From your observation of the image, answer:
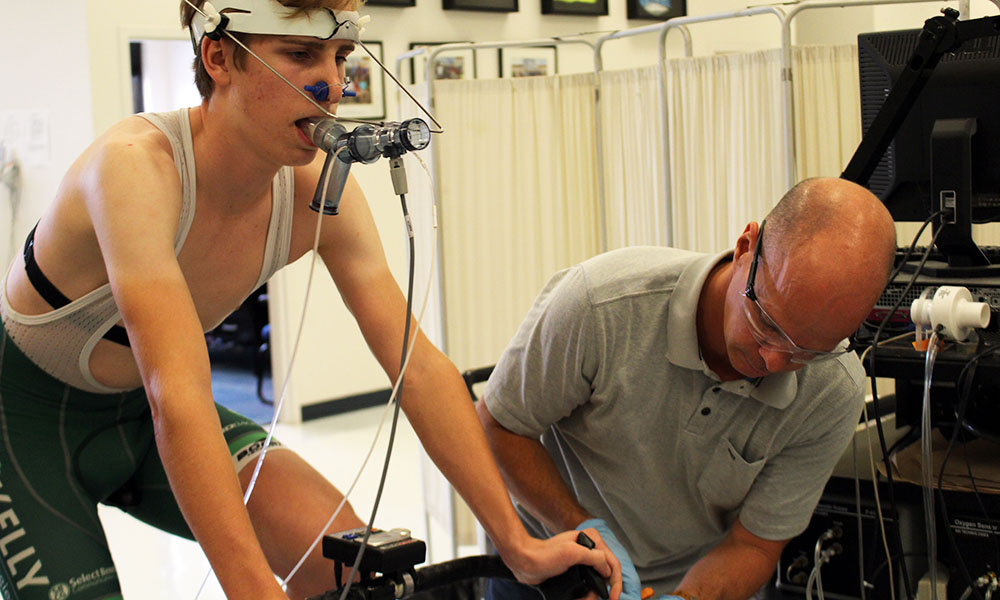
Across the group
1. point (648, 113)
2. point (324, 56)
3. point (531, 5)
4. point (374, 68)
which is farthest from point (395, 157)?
point (531, 5)

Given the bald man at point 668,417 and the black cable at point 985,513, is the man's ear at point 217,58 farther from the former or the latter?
the black cable at point 985,513

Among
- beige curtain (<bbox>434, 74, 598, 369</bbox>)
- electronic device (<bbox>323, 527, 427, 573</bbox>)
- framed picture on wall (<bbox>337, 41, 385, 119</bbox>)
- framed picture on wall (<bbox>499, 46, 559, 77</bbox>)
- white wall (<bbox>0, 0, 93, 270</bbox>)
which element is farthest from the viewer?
framed picture on wall (<bbox>499, 46, 559, 77</bbox>)

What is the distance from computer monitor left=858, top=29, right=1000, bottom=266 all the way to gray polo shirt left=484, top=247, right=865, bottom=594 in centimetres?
41

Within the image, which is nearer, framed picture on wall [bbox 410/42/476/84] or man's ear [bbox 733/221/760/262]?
man's ear [bbox 733/221/760/262]

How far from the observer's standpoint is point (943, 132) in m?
1.71

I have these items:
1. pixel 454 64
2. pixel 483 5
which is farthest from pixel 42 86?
pixel 483 5

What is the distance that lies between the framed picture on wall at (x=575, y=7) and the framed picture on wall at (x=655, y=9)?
0.21m

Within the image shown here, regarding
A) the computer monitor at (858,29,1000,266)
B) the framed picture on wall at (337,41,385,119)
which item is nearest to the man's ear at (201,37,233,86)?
Answer: the computer monitor at (858,29,1000,266)

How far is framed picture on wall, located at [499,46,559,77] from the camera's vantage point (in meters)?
5.55

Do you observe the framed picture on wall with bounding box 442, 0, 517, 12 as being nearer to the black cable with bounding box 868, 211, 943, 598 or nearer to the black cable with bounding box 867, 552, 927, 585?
the black cable with bounding box 868, 211, 943, 598

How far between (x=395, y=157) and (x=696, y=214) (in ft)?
6.45

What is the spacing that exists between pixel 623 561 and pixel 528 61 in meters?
4.53

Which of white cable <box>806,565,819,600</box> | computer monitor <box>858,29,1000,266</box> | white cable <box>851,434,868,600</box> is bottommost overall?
white cable <box>806,565,819,600</box>

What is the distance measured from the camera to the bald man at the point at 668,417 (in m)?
1.46
